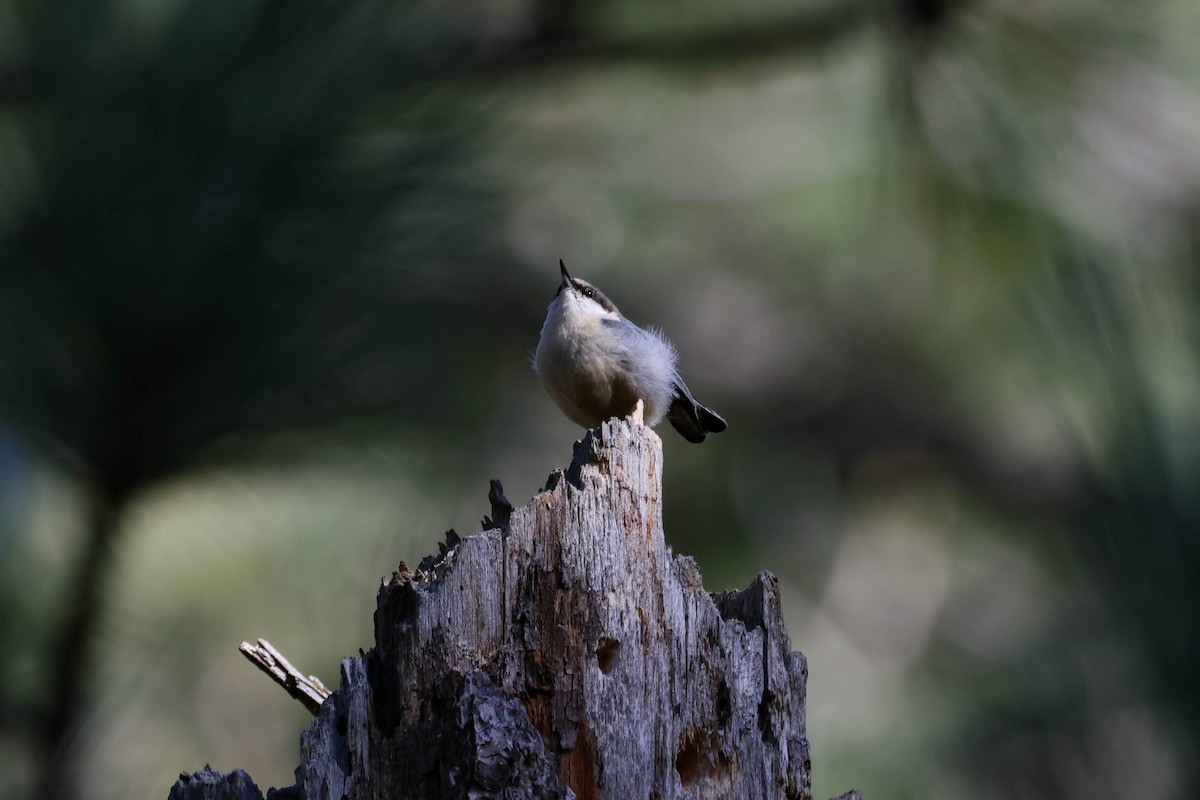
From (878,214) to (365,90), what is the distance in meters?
1.97

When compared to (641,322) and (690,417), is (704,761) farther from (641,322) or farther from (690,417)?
(641,322)

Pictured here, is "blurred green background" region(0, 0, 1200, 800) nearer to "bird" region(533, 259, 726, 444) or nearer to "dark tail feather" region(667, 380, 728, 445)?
"bird" region(533, 259, 726, 444)

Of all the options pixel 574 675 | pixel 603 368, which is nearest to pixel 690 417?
pixel 603 368

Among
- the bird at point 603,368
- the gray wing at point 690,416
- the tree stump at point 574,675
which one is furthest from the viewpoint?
the gray wing at point 690,416

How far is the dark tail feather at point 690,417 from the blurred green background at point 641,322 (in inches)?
23.5

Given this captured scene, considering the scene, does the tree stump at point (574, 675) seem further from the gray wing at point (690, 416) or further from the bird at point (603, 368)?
the gray wing at point (690, 416)

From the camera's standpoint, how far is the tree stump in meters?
1.82

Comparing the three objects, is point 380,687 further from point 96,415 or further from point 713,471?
point 713,471

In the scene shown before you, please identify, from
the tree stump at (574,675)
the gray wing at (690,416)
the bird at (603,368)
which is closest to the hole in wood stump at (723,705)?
the tree stump at (574,675)

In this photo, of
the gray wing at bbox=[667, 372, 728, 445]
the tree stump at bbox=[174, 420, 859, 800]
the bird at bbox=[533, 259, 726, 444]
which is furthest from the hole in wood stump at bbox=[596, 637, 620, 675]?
the gray wing at bbox=[667, 372, 728, 445]

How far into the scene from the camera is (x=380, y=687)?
1.91 meters

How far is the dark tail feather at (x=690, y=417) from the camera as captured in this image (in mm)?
3305

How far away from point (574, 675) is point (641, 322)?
9.26 feet

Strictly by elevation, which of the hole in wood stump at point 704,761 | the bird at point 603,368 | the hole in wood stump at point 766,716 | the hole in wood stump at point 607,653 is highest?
the bird at point 603,368
